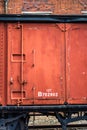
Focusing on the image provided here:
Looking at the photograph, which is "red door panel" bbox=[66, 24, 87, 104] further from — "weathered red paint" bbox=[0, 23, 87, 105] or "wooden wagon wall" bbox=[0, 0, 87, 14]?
"wooden wagon wall" bbox=[0, 0, 87, 14]

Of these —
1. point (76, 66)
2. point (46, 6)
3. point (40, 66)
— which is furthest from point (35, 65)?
point (46, 6)

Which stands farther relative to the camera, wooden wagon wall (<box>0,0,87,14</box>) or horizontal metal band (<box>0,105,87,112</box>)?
wooden wagon wall (<box>0,0,87,14</box>)

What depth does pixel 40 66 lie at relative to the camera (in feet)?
34.3

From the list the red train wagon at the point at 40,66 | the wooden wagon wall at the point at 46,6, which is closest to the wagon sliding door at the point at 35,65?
the red train wagon at the point at 40,66

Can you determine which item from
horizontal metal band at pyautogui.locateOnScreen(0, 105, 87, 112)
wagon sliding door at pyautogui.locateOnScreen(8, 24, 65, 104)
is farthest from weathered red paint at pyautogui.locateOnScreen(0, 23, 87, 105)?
horizontal metal band at pyautogui.locateOnScreen(0, 105, 87, 112)

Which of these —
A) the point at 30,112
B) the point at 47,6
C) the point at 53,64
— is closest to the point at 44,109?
the point at 30,112

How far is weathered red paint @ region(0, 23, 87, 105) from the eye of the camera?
10414 mm

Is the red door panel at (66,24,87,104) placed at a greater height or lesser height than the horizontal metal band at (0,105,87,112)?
greater

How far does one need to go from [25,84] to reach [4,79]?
58 cm

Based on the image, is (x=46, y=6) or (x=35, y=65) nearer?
(x=35, y=65)

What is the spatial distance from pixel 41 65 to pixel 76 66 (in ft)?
3.12

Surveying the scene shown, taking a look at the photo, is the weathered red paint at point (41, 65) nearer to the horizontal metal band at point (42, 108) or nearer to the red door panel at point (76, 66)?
the red door panel at point (76, 66)

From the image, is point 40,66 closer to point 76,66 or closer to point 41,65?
point 41,65

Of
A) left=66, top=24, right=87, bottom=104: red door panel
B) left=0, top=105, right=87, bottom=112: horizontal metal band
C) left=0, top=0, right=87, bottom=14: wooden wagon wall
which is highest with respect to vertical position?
left=0, top=0, right=87, bottom=14: wooden wagon wall
